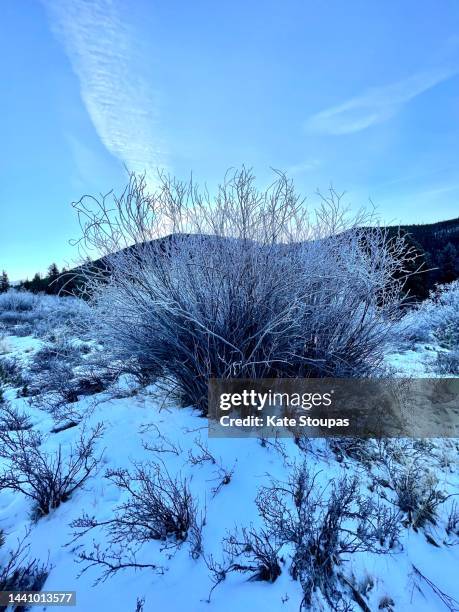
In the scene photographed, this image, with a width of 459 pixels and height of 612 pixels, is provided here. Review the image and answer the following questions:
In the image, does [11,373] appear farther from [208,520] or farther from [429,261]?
[429,261]

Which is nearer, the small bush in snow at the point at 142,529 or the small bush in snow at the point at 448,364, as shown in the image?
the small bush in snow at the point at 142,529

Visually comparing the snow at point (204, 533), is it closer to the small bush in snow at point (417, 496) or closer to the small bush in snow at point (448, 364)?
the small bush in snow at point (417, 496)

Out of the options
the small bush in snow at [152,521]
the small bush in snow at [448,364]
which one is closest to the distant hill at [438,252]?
the small bush in snow at [448,364]

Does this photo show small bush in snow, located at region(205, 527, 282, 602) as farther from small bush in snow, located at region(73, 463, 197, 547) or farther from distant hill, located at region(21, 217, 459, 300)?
distant hill, located at region(21, 217, 459, 300)

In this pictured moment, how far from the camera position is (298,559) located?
1771mm

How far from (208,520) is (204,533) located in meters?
0.09

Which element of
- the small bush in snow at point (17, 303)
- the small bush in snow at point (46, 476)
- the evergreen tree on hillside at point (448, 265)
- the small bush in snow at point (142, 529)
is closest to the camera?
the small bush in snow at point (142, 529)

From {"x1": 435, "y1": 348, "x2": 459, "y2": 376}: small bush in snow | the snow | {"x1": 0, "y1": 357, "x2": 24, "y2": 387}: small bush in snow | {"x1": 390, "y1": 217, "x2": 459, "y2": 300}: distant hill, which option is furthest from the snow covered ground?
{"x1": 390, "y1": 217, "x2": 459, "y2": 300}: distant hill

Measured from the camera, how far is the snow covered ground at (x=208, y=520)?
172cm

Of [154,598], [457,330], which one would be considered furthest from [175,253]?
[457,330]

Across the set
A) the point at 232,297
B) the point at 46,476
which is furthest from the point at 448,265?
the point at 46,476

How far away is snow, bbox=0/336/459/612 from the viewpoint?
5.58 feet

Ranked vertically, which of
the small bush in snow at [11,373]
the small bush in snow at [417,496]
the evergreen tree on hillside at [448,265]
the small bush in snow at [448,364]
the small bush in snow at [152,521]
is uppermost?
the evergreen tree on hillside at [448,265]

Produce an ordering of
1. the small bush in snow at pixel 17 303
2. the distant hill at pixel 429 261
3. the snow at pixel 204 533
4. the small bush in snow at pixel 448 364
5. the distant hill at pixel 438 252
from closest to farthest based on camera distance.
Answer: the snow at pixel 204 533 → the small bush in snow at pixel 448 364 → the distant hill at pixel 429 261 → the small bush in snow at pixel 17 303 → the distant hill at pixel 438 252
